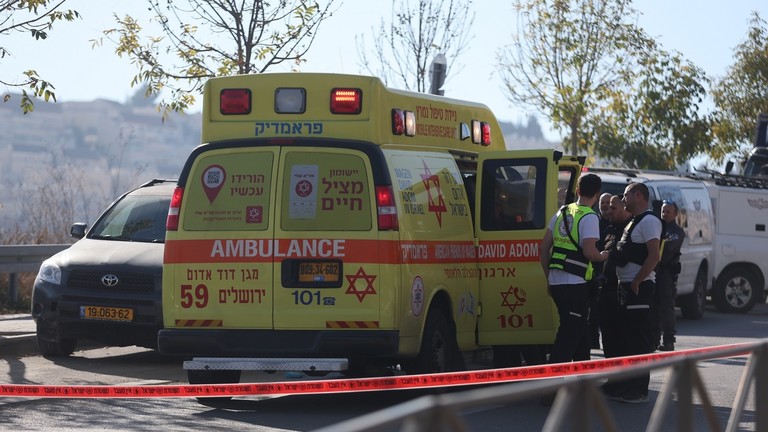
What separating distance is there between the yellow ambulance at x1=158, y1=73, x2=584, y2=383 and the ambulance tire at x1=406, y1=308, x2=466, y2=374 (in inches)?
0.4

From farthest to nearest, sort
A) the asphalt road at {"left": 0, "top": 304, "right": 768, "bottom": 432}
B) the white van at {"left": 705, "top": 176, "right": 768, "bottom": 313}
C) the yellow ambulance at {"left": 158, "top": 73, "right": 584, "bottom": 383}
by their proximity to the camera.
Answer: the white van at {"left": 705, "top": 176, "right": 768, "bottom": 313}
the yellow ambulance at {"left": 158, "top": 73, "right": 584, "bottom": 383}
the asphalt road at {"left": 0, "top": 304, "right": 768, "bottom": 432}

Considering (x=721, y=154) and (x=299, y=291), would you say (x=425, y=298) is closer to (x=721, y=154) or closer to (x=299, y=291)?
(x=299, y=291)

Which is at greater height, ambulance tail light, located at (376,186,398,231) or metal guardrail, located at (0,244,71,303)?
ambulance tail light, located at (376,186,398,231)

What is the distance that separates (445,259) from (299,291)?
1278 millimetres

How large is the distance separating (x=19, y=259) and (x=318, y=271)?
25.8 ft

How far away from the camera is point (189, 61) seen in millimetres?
18641

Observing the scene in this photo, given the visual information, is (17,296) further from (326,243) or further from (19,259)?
(326,243)

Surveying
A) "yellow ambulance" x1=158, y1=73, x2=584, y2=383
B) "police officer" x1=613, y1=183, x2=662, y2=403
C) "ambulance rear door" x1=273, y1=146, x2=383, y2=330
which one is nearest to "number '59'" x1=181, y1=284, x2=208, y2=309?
"yellow ambulance" x1=158, y1=73, x2=584, y2=383

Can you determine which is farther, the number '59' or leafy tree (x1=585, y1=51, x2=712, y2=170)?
leafy tree (x1=585, y1=51, x2=712, y2=170)

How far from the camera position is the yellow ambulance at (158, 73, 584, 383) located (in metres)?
9.16

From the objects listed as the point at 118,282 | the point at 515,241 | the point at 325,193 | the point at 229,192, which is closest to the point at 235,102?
the point at 229,192

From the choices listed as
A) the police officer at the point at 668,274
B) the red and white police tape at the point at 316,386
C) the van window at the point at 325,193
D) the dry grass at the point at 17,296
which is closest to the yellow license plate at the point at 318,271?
the van window at the point at 325,193

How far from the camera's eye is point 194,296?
9445mm

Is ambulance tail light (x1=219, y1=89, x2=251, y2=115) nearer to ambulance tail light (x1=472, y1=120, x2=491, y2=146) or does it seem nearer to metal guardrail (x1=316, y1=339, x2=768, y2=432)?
ambulance tail light (x1=472, y1=120, x2=491, y2=146)
